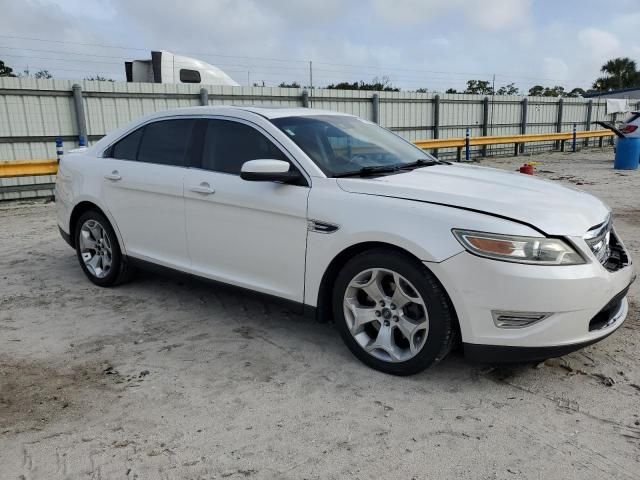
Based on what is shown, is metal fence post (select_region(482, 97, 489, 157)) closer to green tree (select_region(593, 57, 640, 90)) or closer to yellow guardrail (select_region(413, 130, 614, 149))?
yellow guardrail (select_region(413, 130, 614, 149))

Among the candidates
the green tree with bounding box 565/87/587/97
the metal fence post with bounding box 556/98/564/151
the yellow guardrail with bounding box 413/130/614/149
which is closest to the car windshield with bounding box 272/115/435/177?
the yellow guardrail with bounding box 413/130/614/149

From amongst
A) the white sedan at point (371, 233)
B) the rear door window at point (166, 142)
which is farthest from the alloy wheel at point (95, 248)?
the rear door window at point (166, 142)

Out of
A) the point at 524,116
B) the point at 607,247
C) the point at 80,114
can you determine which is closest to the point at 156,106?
the point at 80,114

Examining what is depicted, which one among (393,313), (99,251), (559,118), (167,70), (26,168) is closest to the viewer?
(393,313)

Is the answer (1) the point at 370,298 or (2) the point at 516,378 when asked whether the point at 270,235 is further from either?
(2) the point at 516,378

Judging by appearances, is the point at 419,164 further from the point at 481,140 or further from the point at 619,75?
the point at 619,75

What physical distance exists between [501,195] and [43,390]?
2.95 metres

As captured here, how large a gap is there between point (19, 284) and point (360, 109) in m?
13.0

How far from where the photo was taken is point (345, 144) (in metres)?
4.11

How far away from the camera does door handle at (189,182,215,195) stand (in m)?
4.05

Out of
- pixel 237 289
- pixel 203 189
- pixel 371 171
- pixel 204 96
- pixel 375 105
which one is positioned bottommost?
pixel 237 289

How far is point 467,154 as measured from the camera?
18156 mm

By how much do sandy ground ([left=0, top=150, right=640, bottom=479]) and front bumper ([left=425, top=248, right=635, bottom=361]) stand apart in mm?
327

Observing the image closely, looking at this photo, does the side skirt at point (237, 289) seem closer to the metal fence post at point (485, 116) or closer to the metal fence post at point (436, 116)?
the metal fence post at point (436, 116)
